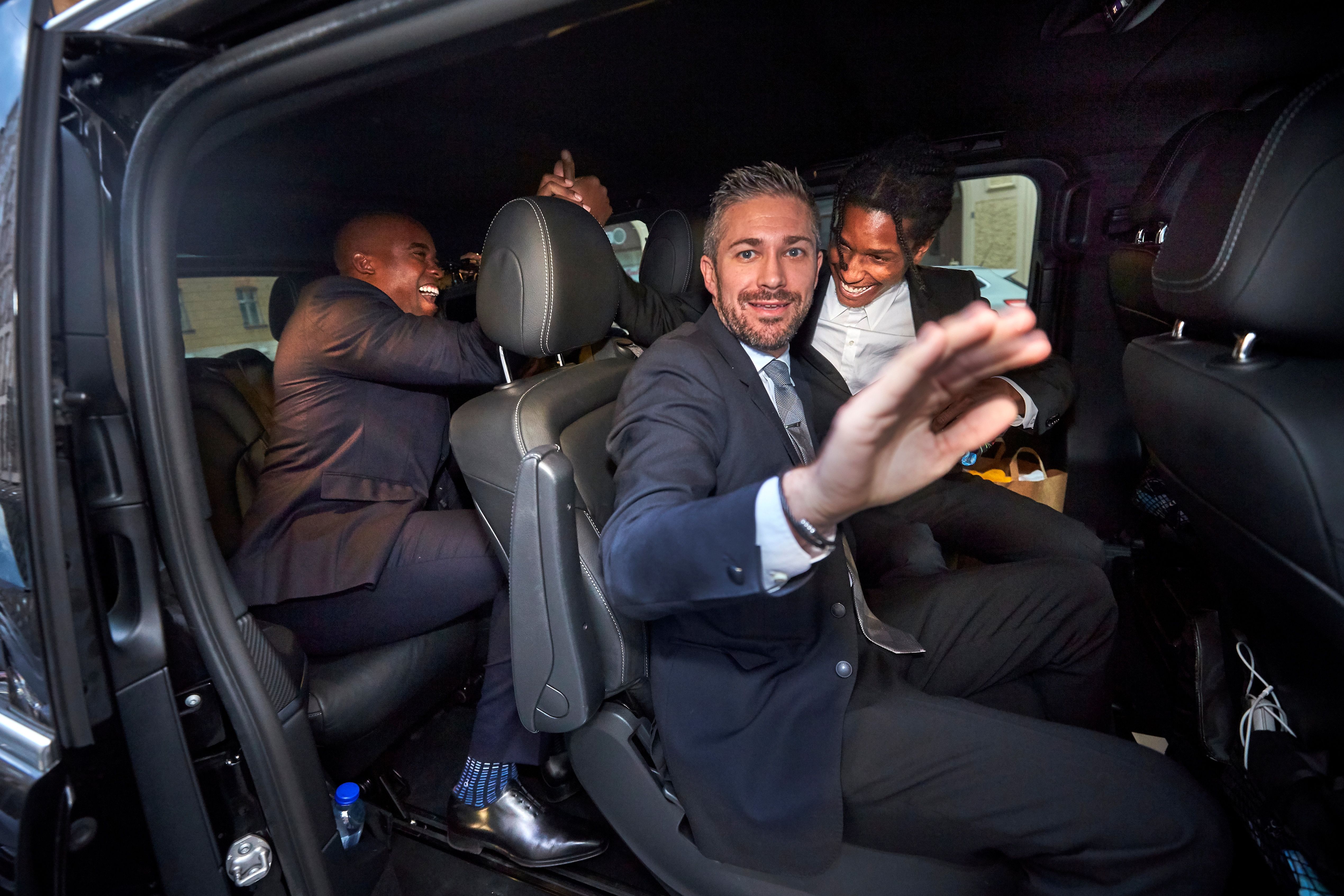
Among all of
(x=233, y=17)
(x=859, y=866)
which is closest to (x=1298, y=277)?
(x=859, y=866)

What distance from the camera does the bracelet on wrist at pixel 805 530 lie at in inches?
31.6

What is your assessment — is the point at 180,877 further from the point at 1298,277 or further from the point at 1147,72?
the point at 1147,72

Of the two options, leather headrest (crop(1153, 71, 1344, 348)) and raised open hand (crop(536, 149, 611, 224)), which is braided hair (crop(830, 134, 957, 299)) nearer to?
raised open hand (crop(536, 149, 611, 224))

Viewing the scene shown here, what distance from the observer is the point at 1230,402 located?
36.7 inches

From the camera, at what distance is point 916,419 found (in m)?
0.73

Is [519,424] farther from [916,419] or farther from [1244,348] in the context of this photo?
[1244,348]

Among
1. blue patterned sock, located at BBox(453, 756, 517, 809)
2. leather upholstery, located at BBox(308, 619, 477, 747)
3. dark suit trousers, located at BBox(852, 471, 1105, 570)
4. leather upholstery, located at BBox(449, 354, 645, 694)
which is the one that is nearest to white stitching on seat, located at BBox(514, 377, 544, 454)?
leather upholstery, located at BBox(449, 354, 645, 694)

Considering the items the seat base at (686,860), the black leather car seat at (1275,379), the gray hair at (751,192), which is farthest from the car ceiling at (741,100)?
the seat base at (686,860)

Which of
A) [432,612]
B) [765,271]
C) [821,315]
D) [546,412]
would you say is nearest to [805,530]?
[546,412]

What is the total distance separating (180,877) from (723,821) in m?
0.95

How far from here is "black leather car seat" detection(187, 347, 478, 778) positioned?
1580mm

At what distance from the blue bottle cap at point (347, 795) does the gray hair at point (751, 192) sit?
161 centimetres

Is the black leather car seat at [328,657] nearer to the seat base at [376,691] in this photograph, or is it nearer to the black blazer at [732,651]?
the seat base at [376,691]

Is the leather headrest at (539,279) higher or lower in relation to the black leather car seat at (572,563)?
higher
